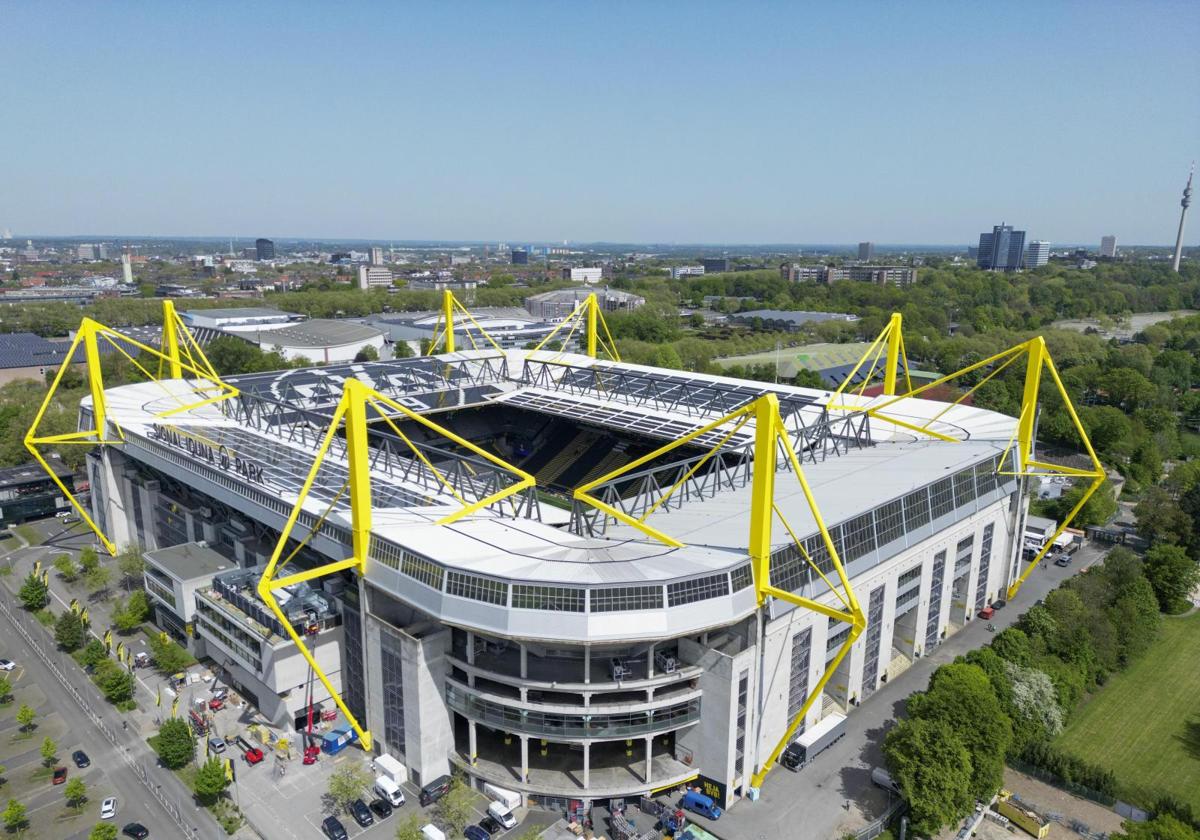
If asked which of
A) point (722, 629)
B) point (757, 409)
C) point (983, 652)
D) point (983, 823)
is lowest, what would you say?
point (983, 823)

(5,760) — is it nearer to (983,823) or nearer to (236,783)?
(236,783)

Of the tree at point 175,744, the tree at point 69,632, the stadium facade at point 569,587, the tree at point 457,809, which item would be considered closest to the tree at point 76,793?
the tree at point 175,744

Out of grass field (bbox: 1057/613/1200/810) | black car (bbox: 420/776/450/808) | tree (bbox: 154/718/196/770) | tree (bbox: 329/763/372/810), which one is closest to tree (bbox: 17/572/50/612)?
tree (bbox: 154/718/196/770)

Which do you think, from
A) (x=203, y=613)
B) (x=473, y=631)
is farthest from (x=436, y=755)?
(x=203, y=613)

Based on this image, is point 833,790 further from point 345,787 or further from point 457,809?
point 345,787

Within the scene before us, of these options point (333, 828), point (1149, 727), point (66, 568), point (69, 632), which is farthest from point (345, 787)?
point (1149, 727)

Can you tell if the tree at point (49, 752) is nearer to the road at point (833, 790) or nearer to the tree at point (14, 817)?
the tree at point (14, 817)
